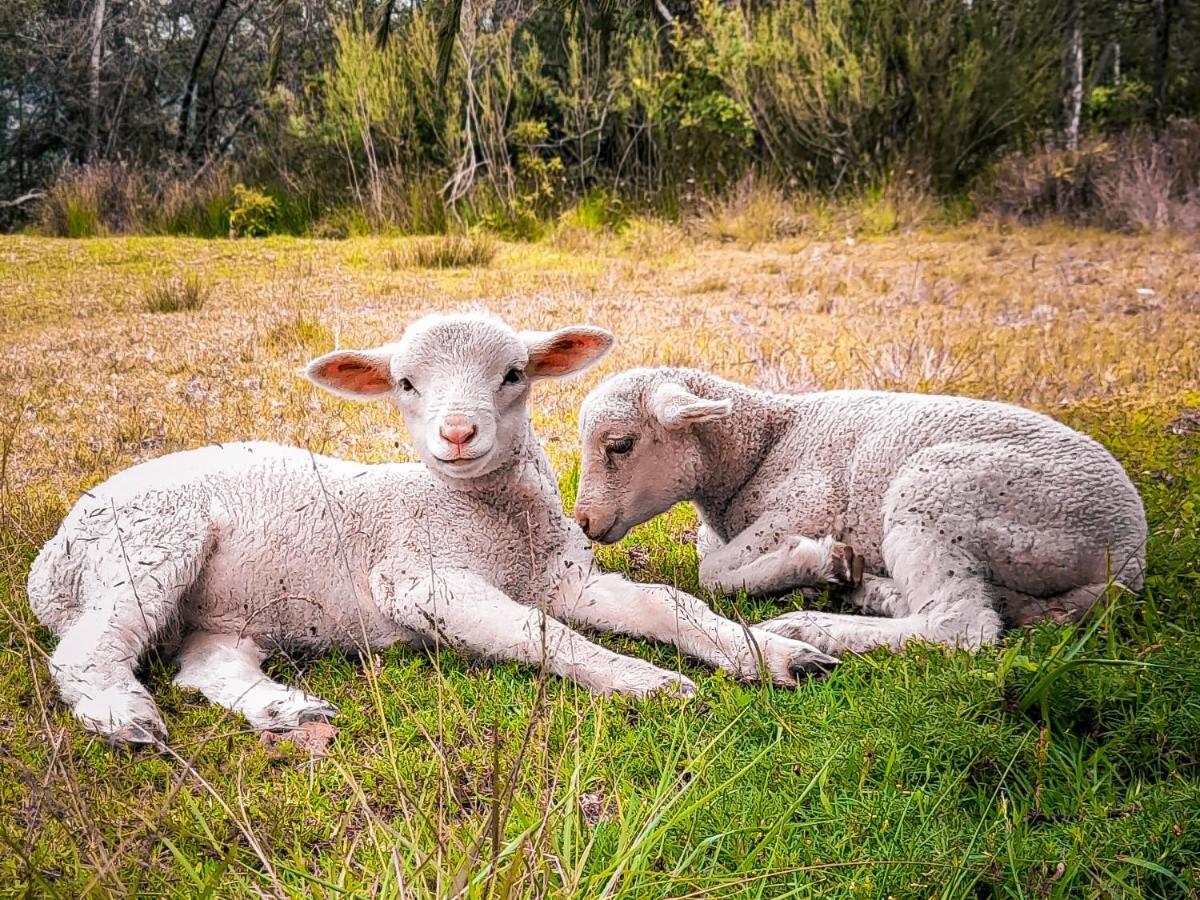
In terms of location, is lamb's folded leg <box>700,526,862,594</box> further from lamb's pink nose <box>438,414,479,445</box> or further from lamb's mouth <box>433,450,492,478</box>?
lamb's pink nose <box>438,414,479,445</box>

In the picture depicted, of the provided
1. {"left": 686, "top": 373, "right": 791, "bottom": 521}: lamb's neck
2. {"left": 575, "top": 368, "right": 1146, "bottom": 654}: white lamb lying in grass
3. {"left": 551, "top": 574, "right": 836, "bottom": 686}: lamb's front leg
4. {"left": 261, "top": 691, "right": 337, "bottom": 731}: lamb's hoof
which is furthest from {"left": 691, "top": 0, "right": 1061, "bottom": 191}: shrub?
{"left": 261, "top": 691, "right": 337, "bottom": 731}: lamb's hoof

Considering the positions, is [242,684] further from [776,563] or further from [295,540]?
[776,563]

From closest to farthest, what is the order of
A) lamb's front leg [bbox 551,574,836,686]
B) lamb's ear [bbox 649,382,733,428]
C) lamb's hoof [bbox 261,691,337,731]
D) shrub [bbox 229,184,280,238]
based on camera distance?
lamb's hoof [bbox 261,691,337,731] → lamb's front leg [bbox 551,574,836,686] → lamb's ear [bbox 649,382,733,428] → shrub [bbox 229,184,280,238]

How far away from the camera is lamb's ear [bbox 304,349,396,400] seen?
361 cm

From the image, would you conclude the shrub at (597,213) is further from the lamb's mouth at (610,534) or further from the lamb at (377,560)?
the lamb at (377,560)

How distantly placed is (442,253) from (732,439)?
549 cm

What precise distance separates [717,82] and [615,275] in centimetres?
652

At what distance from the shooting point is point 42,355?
5539mm

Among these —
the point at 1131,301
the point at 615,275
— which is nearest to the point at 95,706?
the point at 615,275

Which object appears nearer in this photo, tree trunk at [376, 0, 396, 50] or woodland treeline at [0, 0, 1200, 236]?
tree trunk at [376, 0, 396, 50]

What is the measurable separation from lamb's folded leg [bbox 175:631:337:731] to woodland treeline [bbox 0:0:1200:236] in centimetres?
465

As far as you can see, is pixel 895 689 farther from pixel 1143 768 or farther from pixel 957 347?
pixel 957 347

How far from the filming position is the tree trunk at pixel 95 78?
7.40 m

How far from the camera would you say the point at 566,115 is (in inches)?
556
